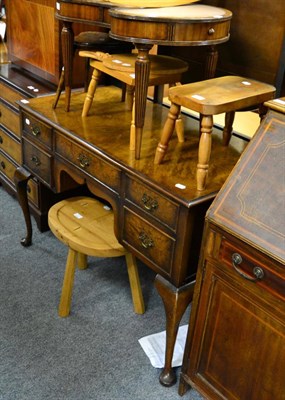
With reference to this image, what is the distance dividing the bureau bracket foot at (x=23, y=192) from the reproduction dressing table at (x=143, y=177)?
0.12 metres

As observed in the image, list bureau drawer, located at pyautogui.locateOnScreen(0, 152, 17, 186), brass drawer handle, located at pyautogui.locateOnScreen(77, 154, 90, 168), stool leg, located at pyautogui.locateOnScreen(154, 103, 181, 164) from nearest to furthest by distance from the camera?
1. stool leg, located at pyautogui.locateOnScreen(154, 103, 181, 164)
2. brass drawer handle, located at pyautogui.locateOnScreen(77, 154, 90, 168)
3. bureau drawer, located at pyautogui.locateOnScreen(0, 152, 17, 186)

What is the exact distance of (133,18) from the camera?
1.49 metres

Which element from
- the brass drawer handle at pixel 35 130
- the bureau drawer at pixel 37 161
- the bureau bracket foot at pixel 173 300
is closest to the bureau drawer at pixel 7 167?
the bureau drawer at pixel 37 161

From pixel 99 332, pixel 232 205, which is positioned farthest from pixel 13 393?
pixel 232 205

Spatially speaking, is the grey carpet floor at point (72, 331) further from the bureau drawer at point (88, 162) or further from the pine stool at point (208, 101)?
the pine stool at point (208, 101)

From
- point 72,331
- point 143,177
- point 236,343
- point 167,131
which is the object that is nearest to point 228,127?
point 167,131

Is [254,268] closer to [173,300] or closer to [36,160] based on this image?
[173,300]

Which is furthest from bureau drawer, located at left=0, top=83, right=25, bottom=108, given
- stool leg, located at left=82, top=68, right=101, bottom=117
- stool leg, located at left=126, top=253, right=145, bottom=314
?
stool leg, located at left=126, top=253, right=145, bottom=314

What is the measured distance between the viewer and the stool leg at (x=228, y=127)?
1839 millimetres

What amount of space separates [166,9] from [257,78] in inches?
20.0

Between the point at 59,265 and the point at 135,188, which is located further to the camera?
the point at 59,265

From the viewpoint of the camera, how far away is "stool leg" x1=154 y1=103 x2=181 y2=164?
1.59m

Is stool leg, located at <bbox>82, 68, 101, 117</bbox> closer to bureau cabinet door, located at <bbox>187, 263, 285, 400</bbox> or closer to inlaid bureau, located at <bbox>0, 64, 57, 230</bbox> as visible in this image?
inlaid bureau, located at <bbox>0, 64, 57, 230</bbox>

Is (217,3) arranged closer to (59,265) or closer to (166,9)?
(166,9)
